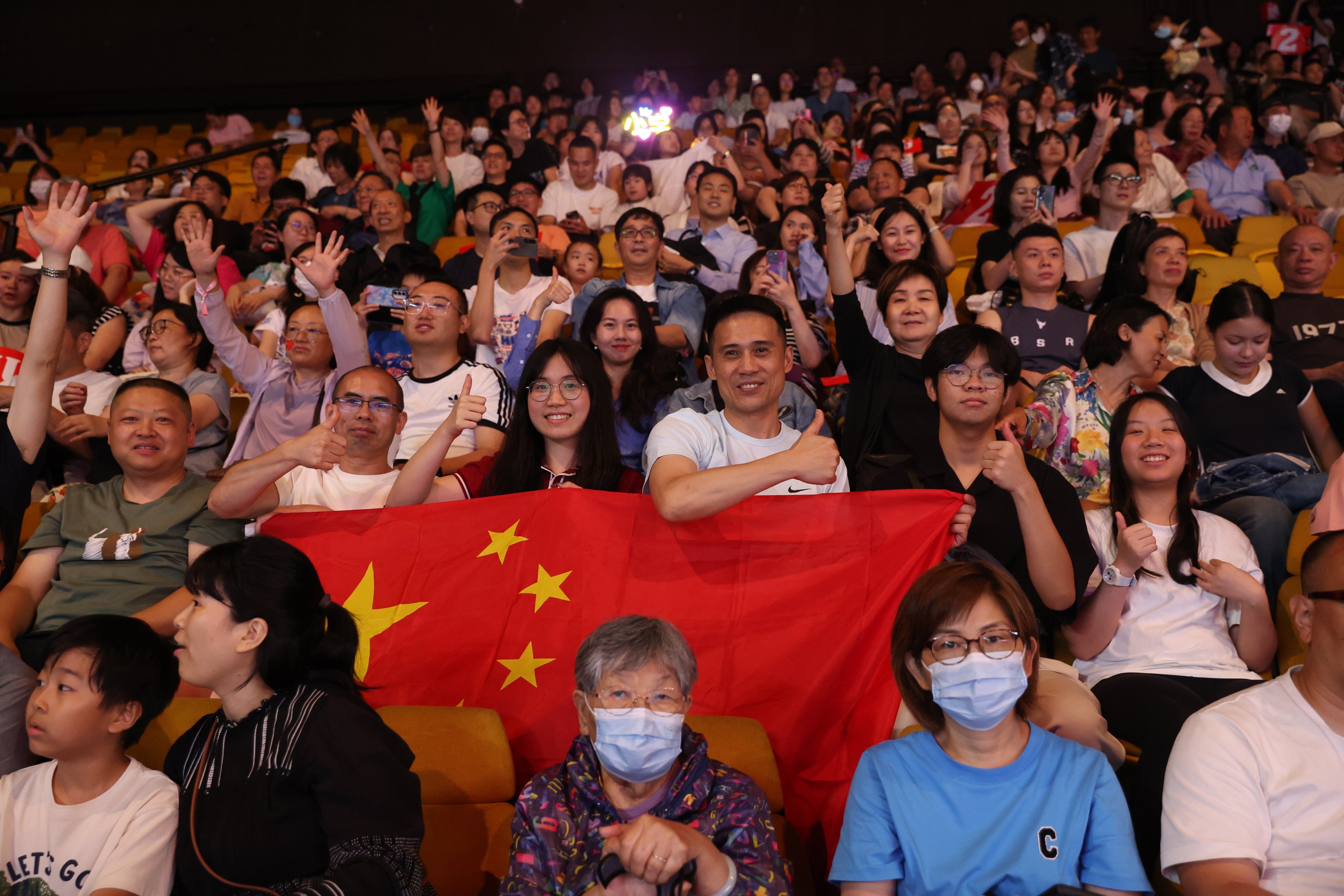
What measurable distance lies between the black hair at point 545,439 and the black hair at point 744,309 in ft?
1.37

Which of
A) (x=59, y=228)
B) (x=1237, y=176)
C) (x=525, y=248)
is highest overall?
(x=1237, y=176)

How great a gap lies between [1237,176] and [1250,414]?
4.44 m

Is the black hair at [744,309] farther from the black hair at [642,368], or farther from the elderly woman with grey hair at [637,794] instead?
the elderly woman with grey hair at [637,794]

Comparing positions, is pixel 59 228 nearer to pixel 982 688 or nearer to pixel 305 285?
pixel 305 285

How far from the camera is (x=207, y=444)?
461cm

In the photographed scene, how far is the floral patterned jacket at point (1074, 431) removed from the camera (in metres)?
3.71

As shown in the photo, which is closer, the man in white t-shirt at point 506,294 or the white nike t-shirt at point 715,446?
the white nike t-shirt at point 715,446

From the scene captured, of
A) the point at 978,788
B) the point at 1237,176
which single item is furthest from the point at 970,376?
the point at 1237,176

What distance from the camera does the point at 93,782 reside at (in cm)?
220

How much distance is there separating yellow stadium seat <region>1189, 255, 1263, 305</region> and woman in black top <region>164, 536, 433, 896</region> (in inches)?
200

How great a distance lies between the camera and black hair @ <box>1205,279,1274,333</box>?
4031 millimetres

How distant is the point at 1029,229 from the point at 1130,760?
10.3 feet

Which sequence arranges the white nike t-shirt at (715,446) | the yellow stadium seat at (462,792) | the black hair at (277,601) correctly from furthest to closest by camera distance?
the white nike t-shirt at (715,446), the yellow stadium seat at (462,792), the black hair at (277,601)

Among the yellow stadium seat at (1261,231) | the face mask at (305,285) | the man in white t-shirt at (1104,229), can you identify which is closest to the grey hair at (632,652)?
the face mask at (305,285)
